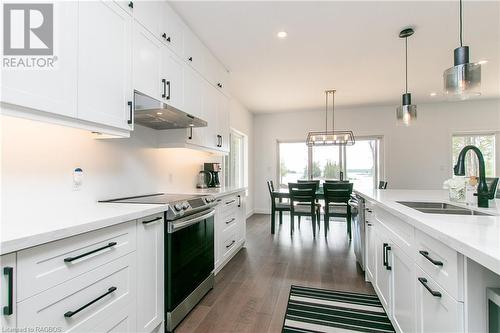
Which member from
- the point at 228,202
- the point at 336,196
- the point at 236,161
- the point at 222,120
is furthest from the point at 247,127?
Result: the point at 228,202

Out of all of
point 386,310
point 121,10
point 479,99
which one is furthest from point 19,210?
point 479,99

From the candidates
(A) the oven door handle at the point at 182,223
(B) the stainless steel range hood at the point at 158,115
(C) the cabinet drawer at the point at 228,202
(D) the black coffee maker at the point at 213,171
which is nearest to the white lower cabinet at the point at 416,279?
(A) the oven door handle at the point at 182,223

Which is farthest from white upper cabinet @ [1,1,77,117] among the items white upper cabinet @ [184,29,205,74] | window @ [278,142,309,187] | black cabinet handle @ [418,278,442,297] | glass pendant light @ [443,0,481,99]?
window @ [278,142,309,187]

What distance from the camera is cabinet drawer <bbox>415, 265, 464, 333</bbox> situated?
3.15 ft

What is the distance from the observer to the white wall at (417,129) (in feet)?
18.1

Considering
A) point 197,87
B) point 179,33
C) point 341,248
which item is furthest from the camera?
point 341,248

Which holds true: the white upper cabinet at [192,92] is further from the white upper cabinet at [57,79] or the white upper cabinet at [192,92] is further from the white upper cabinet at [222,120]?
the white upper cabinet at [57,79]

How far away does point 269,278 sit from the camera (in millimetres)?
2697

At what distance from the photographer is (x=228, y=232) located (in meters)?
3.07

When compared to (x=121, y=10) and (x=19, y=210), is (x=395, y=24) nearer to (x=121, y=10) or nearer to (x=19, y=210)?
(x=121, y=10)

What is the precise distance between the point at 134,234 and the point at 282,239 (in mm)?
3067

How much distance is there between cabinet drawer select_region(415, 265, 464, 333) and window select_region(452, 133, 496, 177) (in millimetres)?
5706

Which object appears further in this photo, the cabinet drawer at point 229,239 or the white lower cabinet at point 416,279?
the cabinet drawer at point 229,239

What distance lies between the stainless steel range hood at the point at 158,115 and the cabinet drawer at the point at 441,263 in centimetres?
185
